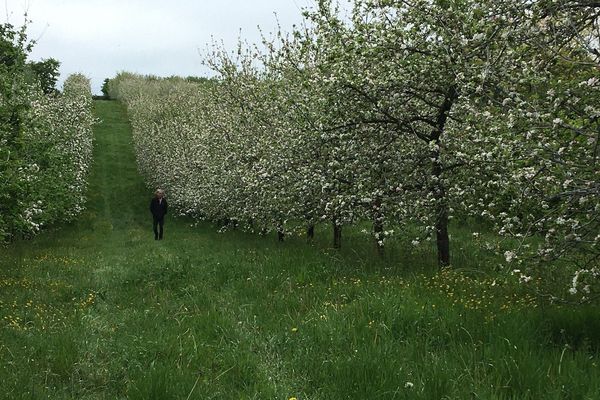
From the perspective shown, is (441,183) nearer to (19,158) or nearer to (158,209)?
(19,158)

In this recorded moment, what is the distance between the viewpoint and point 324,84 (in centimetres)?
1163

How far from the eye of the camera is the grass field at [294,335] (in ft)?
18.5

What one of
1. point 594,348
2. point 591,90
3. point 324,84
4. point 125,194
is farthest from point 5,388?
point 125,194

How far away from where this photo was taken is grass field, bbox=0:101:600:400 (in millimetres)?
5645

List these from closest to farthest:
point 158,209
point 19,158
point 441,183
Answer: point 441,183 < point 19,158 < point 158,209

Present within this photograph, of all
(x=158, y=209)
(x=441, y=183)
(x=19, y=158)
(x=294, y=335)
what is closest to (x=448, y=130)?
(x=441, y=183)

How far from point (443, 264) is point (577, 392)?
7.23m

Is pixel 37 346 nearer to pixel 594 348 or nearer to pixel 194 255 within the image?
pixel 594 348

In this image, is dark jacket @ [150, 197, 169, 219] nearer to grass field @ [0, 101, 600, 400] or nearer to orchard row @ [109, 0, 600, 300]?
orchard row @ [109, 0, 600, 300]

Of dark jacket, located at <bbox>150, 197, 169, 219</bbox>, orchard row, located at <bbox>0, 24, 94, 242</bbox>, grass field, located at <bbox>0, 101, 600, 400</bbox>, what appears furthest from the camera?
dark jacket, located at <bbox>150, 197, 169, 219</bbox>

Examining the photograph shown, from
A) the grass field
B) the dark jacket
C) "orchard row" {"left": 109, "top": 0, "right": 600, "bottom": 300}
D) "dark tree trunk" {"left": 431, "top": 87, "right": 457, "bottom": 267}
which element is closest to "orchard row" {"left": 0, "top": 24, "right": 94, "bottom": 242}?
the grass field

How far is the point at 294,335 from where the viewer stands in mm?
7691

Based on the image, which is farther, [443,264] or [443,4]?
[443,264]

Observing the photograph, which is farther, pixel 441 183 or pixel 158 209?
pixel 158 209
